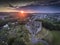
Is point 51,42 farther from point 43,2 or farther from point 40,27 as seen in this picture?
point 43,2

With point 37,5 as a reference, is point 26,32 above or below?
below

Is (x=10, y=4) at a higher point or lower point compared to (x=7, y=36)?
higher

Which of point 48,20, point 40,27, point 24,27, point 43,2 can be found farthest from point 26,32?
point 43,2

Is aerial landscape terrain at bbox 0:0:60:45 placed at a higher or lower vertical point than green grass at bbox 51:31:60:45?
higher

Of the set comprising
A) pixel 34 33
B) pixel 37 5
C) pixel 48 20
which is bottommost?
pixel 34 33

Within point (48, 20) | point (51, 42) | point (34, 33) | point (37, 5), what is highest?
point (37, 5)

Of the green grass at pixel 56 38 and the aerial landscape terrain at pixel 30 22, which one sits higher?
the aerial landscape terrain at pixel 30 22

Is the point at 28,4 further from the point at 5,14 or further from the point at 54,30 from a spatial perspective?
the point at 54,30

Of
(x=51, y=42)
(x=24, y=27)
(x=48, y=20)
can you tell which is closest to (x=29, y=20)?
(x=24, y=27)

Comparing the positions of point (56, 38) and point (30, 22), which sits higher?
point (30, 22)
